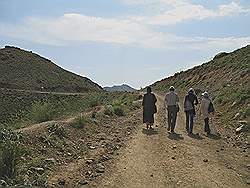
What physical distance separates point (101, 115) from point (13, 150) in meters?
13.3

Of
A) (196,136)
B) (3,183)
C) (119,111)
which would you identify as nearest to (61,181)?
(3,183)

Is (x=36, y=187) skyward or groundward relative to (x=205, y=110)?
groundward

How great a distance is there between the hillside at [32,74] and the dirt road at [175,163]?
57745 millimetres

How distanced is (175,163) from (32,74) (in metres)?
72.0

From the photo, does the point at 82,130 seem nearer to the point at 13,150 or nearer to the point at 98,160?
the point at 98,160

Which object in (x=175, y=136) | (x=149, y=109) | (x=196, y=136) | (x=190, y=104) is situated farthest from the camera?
(x=149, y=109)

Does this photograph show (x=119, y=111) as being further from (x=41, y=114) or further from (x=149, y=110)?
(x=149, y=110)

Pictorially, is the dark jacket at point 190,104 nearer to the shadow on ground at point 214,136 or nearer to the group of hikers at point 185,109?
the group of hikers at point 185,109

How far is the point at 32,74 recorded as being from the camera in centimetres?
8256

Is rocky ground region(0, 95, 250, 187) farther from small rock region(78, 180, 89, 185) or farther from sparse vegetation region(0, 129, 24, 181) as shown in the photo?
sparse vegetation region(0, 129, 24, 181)

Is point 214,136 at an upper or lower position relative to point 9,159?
lower

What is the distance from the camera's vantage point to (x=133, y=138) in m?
17.1

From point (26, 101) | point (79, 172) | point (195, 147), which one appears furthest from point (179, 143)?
point (26, 101)

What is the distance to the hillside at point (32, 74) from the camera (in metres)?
76.0
